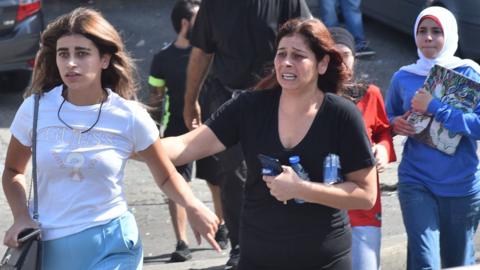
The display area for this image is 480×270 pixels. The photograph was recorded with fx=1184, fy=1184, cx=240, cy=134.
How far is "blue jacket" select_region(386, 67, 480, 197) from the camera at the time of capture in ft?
19.4

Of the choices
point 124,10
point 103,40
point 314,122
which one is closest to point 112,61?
point 103,40

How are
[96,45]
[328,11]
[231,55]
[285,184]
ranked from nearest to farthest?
[285,184], [96,45], [231,55], [328,11]

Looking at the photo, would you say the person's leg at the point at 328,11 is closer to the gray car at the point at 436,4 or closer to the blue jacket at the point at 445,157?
the gray car at the point at 436,4

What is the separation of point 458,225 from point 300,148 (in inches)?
65.6

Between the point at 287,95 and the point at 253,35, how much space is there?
2006 millimetres

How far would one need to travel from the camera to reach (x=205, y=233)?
4.65m

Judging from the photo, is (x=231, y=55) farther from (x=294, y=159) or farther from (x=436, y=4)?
(x=436, y=4)

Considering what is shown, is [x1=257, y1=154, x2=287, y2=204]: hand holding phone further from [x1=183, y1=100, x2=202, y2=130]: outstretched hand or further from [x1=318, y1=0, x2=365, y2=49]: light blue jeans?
[x1=318, y1=0, x2=365, y2=49]: light blue jeans

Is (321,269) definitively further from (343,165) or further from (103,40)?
(103,40)

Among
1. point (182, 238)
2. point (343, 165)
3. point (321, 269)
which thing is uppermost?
point (343, 165)

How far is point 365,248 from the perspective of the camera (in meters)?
5.70

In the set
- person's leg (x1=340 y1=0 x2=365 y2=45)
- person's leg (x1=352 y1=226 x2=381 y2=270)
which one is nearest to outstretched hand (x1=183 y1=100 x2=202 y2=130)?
person's leg (x1=352 y1=226 x2=381 y2=270)

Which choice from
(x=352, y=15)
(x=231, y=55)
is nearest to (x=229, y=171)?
(x=231, y=55)

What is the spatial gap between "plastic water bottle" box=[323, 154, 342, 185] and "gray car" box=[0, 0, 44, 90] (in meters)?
6.39
